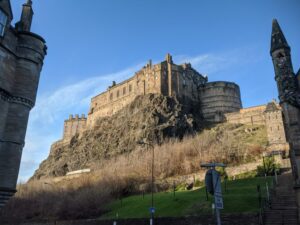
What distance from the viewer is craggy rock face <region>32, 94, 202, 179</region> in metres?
74.0

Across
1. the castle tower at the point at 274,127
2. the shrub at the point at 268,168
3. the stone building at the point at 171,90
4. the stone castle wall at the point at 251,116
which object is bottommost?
the shrub at the point at 268,168

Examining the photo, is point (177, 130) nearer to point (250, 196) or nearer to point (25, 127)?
point (250, 196)

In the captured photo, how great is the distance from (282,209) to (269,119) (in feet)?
179

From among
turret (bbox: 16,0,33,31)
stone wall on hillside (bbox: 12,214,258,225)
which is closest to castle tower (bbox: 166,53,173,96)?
stone wall on hillside (bbox: 12,214,258,225)

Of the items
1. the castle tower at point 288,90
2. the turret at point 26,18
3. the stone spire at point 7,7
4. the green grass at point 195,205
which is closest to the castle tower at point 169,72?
the green grass at point 195,205

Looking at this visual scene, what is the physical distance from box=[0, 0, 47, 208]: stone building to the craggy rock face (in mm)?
53520

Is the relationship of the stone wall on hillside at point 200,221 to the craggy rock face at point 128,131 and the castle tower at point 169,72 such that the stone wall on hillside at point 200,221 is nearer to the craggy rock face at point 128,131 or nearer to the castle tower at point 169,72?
the craggy rock face at point 128,131

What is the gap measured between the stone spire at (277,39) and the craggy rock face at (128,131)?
53.5 m

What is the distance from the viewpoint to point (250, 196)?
2616 cm

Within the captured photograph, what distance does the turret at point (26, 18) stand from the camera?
18.3 metres

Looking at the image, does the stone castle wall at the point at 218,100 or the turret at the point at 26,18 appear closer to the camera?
the turret at the point at 26,18

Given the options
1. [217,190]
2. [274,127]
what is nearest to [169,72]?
[274,127]

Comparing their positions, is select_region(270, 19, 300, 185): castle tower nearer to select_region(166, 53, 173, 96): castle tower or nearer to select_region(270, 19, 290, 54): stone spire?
select_region(270, 19, 290, 54): stone spire

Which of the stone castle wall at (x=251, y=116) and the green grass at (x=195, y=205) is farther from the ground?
the stone castle wall at (x=251, y=116)
